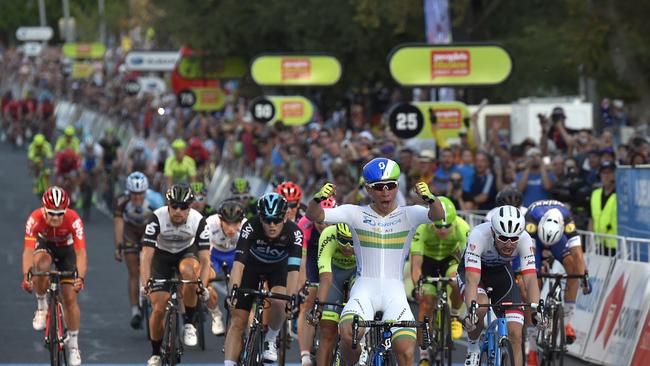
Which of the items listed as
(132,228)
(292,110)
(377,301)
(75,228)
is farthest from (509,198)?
(292,110)

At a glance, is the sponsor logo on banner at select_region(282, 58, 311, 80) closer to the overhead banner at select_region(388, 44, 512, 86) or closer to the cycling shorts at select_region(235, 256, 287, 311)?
the overhead banner at select_region(388, 44, 512, 86)

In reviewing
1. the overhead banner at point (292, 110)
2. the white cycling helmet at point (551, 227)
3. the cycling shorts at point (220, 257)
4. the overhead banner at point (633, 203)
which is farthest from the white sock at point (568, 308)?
the overhead banner at point (292, 110)

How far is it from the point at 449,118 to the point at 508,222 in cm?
1338

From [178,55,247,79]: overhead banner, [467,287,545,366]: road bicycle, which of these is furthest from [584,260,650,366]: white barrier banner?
[178,55,247,79]: overhead banner

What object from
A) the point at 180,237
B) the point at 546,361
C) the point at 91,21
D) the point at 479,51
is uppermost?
the point at 91,21

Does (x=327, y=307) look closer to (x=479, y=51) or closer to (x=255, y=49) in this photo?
(x=479, y=51)

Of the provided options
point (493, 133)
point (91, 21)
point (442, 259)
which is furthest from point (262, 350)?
point (91, 21)

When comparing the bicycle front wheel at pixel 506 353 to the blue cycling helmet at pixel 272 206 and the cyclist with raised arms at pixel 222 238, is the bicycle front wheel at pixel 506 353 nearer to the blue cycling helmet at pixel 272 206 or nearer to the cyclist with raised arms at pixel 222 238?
the blue cycling helmet at pixel 272 206

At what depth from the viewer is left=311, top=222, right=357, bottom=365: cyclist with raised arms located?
14.1 m

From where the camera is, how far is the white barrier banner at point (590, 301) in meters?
18.0

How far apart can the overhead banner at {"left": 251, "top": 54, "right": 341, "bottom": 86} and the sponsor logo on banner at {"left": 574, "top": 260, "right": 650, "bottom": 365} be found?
17575mm

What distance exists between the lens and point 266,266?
48.8 ft

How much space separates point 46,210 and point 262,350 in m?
3.05

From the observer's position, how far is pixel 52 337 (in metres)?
16.2
